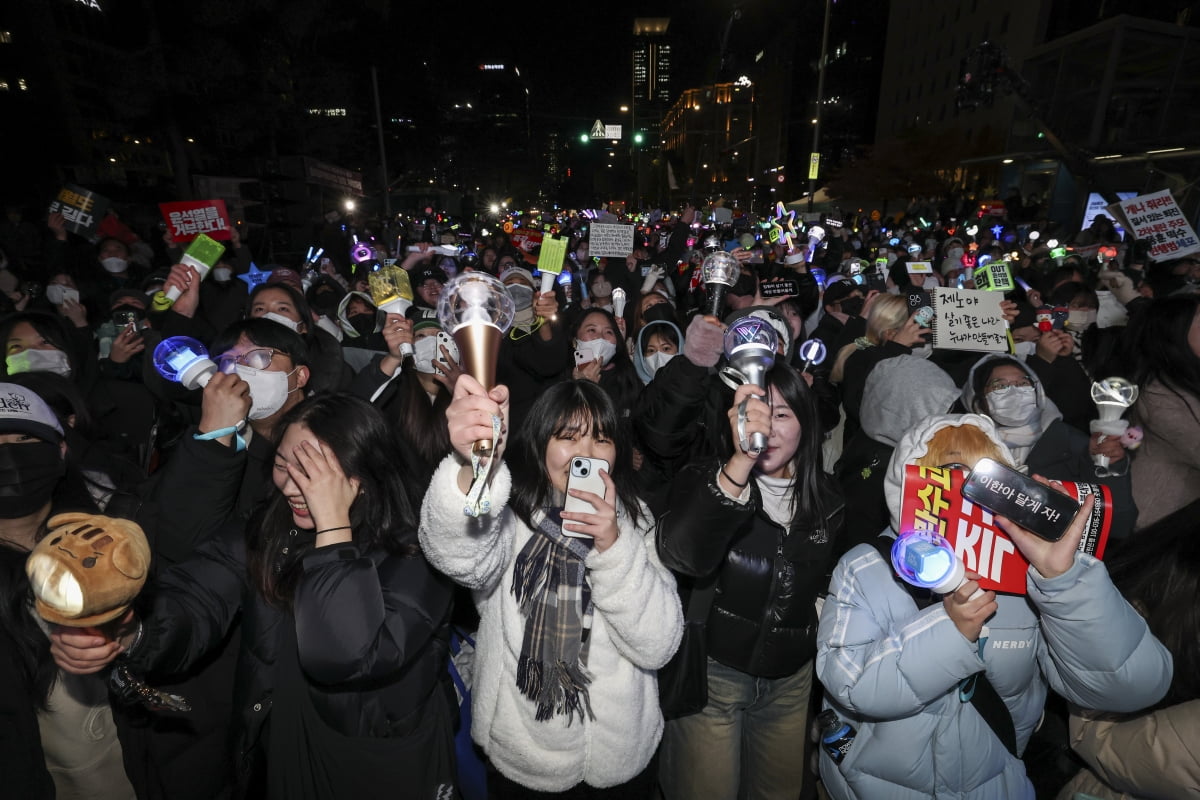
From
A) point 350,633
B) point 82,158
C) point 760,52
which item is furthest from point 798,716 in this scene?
point 760,52

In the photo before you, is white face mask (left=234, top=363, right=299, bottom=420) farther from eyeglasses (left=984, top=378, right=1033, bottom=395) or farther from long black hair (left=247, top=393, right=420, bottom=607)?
eyeglasses (left=984, top=378, right=1033, bottom=395)

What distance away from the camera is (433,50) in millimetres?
39688

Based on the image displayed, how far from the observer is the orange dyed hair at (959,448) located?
2129mm

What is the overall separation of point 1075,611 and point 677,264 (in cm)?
1007

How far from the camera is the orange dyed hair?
2.13 metres

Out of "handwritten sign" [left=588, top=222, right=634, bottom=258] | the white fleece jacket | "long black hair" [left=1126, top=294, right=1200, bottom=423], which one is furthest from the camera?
"handwritten sign" [left=588, top=222, right=634, bottom=258]

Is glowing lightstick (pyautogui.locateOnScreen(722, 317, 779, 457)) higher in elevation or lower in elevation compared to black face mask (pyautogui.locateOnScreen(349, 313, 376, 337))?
higher

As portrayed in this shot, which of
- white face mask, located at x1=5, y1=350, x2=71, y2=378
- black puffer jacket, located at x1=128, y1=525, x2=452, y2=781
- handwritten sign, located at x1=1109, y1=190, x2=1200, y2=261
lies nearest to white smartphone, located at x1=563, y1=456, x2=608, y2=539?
black puffer jacket, located at x1=128, y1=525, x2=452, y2=781

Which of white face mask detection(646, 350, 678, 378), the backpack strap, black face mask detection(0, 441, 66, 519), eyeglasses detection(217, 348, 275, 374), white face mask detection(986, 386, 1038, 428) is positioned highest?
eyeglasses detection(217, 348, 275, 374)

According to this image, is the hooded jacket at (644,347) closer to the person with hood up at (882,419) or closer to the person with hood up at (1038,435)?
the person with hood up at (882,419)

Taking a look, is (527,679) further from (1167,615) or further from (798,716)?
(1167,615)

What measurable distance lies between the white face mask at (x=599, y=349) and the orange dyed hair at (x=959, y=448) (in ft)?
8.97

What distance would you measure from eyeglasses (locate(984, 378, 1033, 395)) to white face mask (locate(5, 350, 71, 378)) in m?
5.74

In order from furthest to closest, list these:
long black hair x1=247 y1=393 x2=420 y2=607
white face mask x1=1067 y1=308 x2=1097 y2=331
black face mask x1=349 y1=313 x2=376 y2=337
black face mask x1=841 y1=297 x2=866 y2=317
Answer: black face mask x1=841 y1=297 x2=866 y2=317
black face mask x1=349 y1=313 x2=376 y2=337
white face mask x1=1067 y1=308 x2=1097 y2=331
long black hair x1=247 y1=393 x2=420 y2=607
